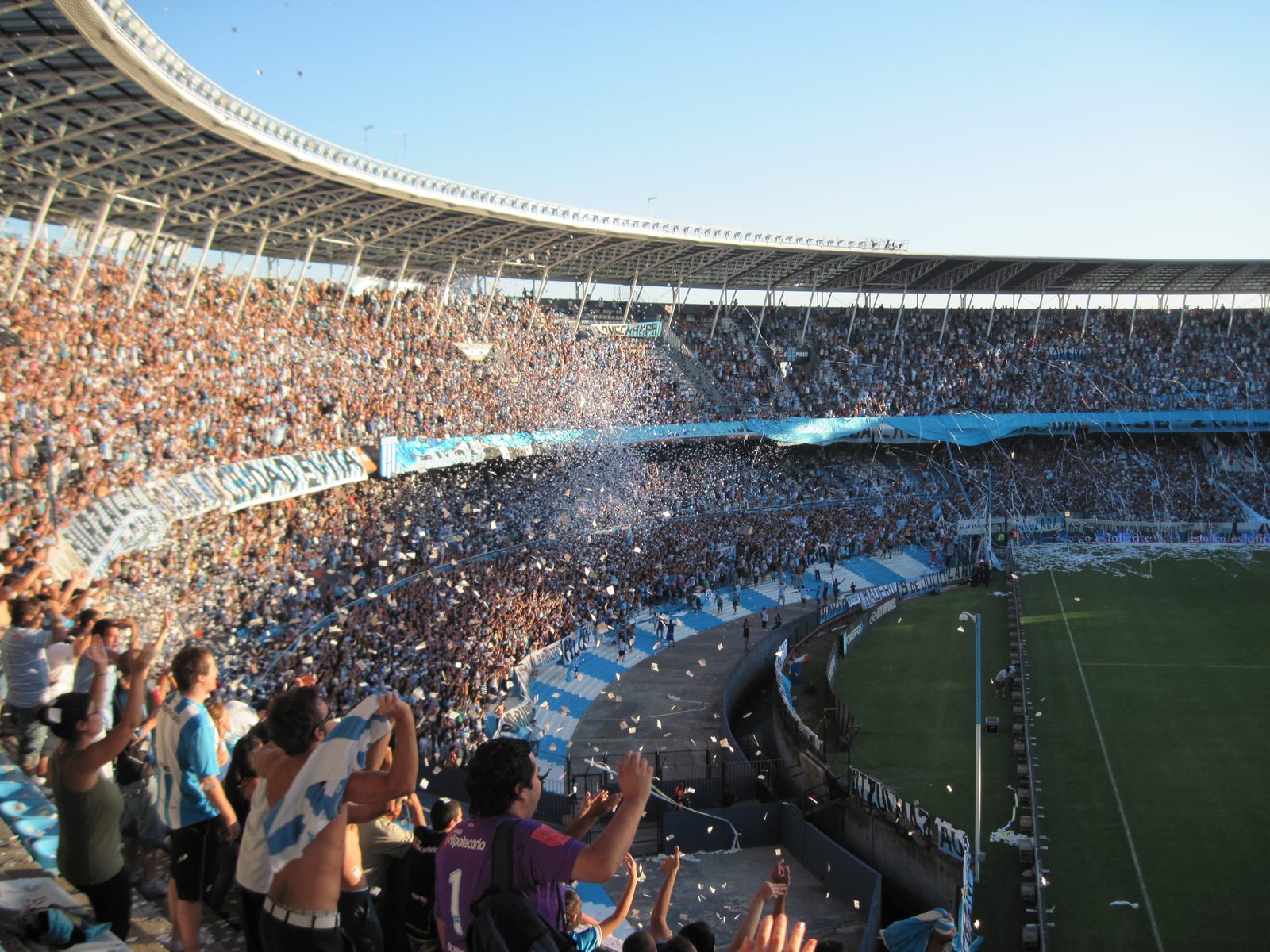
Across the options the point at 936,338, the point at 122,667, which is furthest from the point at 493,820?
the point at 936,338

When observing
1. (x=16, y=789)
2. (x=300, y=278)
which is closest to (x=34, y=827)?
(x=16, y=789)

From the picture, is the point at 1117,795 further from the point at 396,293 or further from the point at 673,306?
the point at 673,306

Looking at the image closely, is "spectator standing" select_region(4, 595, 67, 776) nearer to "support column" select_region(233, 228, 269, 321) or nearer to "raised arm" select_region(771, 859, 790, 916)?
"raised arm" select_region(771, 859, 790, 916)

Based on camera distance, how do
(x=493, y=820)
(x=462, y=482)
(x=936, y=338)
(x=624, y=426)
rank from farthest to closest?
(x=936, y=338) < (x=624, y=426) < (x=462, y=482) < (x=493, y=820)

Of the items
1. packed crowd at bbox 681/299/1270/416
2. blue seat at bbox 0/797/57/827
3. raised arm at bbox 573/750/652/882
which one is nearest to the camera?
raised arm at bbox 573/750/652/882

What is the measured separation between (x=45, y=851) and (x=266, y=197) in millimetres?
27659

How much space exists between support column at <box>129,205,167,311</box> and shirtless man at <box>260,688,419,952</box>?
2636 centimetres

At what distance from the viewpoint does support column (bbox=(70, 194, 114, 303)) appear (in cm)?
2608

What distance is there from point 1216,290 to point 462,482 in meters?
48.7

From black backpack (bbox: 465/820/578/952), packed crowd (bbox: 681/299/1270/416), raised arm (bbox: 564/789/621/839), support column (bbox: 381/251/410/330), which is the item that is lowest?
black backpack (bbox: 465/820/578/952)

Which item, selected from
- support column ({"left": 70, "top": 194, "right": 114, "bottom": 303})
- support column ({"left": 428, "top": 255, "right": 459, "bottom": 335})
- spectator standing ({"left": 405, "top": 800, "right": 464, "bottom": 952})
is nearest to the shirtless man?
spectator standing ({"left": 405, "top": 800, "right": 464, "bottom": 952})

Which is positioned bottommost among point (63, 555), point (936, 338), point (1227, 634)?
point (63, 555)

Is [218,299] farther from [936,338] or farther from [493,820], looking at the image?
[936,338]

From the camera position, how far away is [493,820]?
3887 mm
